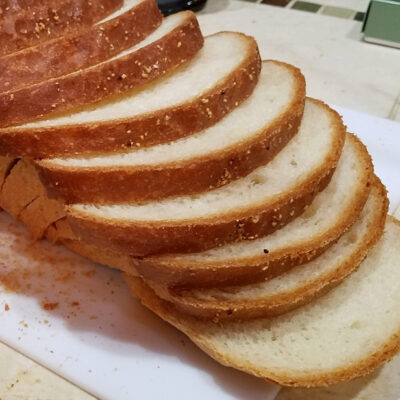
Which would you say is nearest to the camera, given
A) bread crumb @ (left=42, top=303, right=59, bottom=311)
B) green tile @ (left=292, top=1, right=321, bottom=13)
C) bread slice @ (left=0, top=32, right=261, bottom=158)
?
bread slice @ (left=0, top=32, right=261, bottom=158)

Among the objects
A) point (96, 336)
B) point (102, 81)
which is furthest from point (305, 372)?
point (102, 81)

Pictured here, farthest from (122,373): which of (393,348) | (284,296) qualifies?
(393,348)

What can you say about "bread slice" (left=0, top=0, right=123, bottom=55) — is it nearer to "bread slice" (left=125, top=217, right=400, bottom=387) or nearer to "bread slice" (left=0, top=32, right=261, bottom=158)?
"bread slice" (left=0, top=32, right=261, bottom=158)

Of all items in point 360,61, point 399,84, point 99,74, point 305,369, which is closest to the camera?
point 305,369

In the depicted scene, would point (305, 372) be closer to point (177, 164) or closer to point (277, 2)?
point (177, 164)

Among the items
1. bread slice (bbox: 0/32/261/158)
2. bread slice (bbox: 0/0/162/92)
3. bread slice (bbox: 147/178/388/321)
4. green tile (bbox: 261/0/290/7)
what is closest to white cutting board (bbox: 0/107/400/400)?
bread slice (bbox: 147/178/388/321)

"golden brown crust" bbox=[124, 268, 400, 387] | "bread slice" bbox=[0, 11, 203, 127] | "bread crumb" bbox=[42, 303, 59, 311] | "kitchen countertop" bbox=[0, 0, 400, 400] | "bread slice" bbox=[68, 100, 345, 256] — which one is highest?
Result: "bread slice" bbox=[0, 11, 203, 127]

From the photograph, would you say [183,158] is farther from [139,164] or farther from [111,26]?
[111,26]
